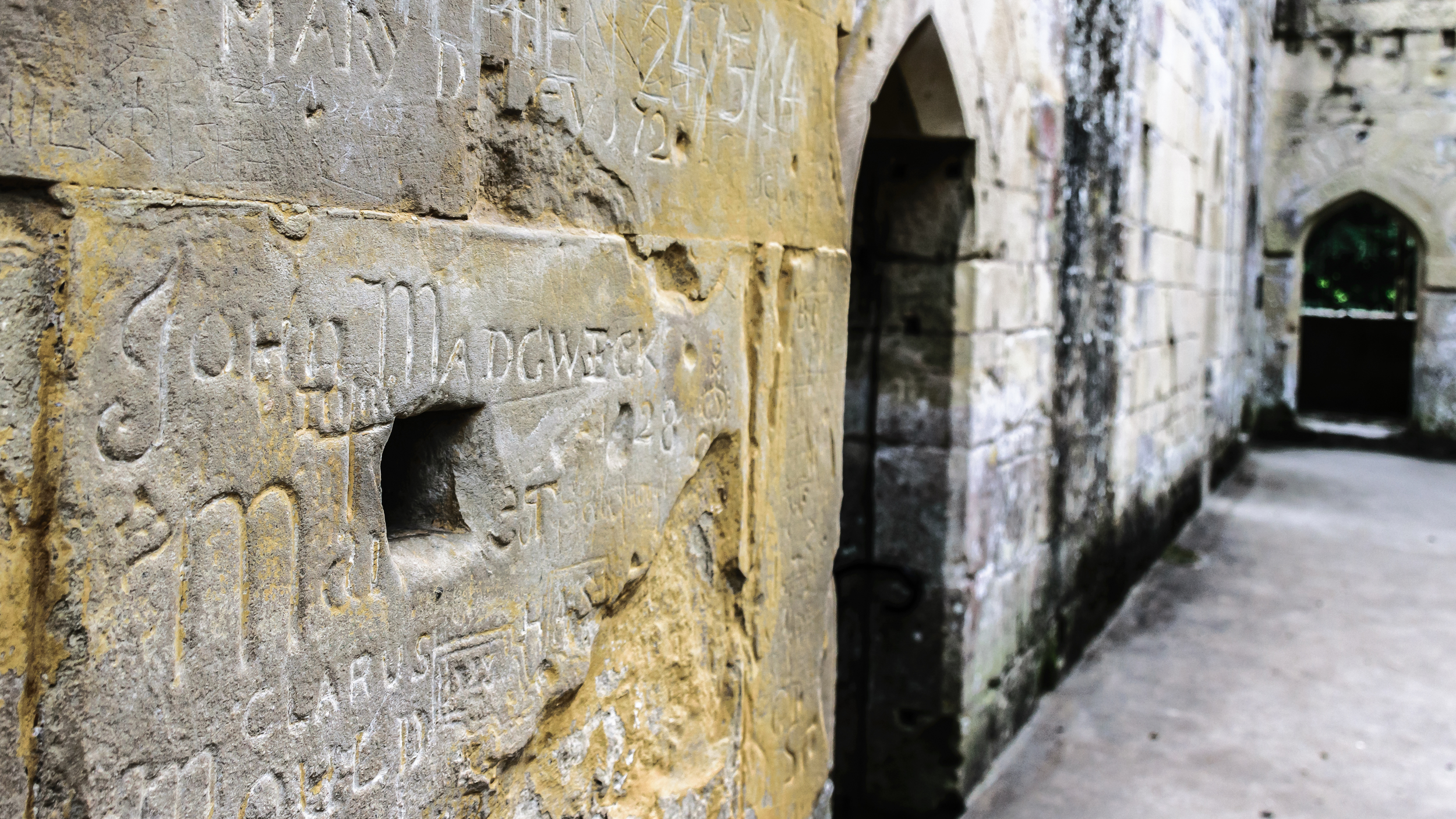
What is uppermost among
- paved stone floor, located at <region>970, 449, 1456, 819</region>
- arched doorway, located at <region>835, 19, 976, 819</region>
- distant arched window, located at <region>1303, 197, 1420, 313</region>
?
distant arched window, located at <region>1303, 197, 1420, 313</region>

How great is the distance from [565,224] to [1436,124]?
38.0 ft

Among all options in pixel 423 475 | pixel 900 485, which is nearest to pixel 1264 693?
pixel 900 485

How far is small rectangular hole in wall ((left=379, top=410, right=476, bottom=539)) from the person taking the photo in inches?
65.2

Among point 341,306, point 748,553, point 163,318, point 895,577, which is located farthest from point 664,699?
point 895,577

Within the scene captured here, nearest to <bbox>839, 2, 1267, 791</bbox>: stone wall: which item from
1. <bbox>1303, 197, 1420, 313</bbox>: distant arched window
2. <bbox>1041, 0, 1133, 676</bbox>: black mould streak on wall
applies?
<bbox>1041, 0, 1133, 676</bbox>: black mould streak on wall

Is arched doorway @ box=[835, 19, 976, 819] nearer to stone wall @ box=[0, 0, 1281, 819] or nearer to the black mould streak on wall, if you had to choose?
A: stone wall @ box=[0, 0, 1281, 819]

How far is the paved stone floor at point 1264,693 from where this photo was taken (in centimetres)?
411

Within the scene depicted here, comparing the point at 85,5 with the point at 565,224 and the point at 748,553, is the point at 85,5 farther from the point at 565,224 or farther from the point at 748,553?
the point at 748,553

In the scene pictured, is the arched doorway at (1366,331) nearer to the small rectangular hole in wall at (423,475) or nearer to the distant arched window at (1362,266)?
the distant arched window at (1362,266)

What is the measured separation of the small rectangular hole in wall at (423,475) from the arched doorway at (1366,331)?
1327 cm

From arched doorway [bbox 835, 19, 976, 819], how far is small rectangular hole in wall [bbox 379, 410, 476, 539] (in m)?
2.52

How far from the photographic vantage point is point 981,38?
378 centimetres

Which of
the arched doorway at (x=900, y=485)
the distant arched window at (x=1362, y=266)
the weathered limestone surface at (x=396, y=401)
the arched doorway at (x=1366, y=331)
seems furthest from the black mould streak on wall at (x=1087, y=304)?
the distant arched window at (x=1362, y=266)

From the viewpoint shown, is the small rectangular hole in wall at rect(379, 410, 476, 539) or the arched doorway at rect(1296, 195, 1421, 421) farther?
the arched doorway at rect(1296, 195, 1421, 421)
